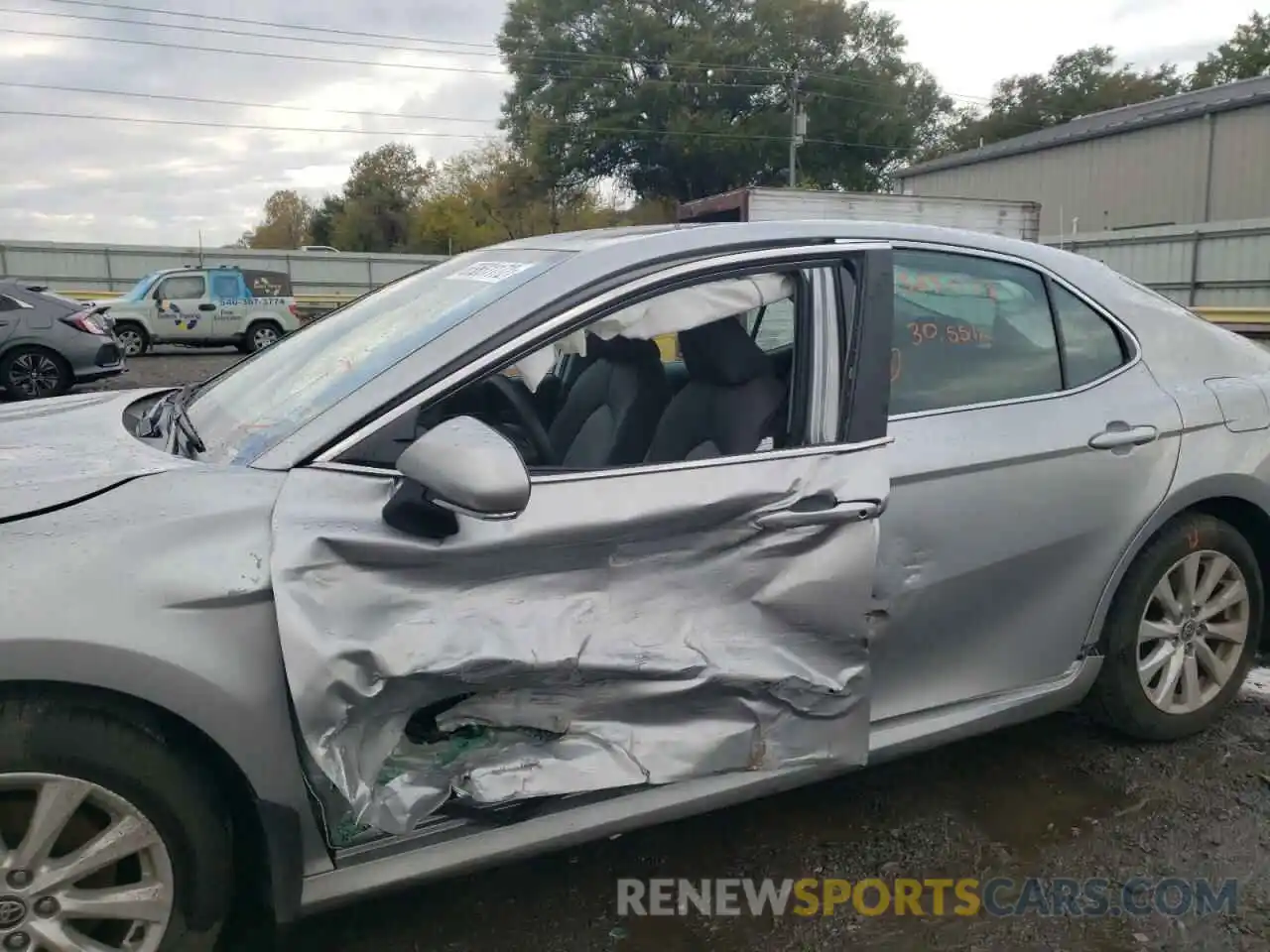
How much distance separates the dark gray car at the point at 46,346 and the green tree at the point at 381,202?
157ft

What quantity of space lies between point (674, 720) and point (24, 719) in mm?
1253

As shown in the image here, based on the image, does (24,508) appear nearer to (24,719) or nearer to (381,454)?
(24,719)

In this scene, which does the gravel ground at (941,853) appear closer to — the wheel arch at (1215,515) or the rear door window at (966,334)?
the wheel arch at (1215,515)

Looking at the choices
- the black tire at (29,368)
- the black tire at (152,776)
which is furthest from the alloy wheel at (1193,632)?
the black tire at (29,368)

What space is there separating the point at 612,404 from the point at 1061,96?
68383mm

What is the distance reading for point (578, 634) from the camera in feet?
7.11

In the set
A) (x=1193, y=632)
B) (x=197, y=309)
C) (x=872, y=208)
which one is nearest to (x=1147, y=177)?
(x=872, y=208)

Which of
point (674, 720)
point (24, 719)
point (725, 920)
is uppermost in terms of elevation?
point (24, 719)

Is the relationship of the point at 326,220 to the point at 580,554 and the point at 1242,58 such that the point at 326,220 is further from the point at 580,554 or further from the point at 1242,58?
the point at 580,554

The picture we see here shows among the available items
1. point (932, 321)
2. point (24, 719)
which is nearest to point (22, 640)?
point (24, 719)

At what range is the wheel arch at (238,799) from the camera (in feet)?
6.06

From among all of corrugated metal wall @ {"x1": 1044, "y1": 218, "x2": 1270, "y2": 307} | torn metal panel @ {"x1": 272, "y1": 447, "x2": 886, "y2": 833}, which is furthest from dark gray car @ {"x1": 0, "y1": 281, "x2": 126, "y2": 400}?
corrugated metal wall @ {"x1": 1044, "y1": 218, "x2": 1270, "y2": 307}

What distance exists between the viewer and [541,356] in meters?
2.32

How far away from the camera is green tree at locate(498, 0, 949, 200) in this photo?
44406 mm
